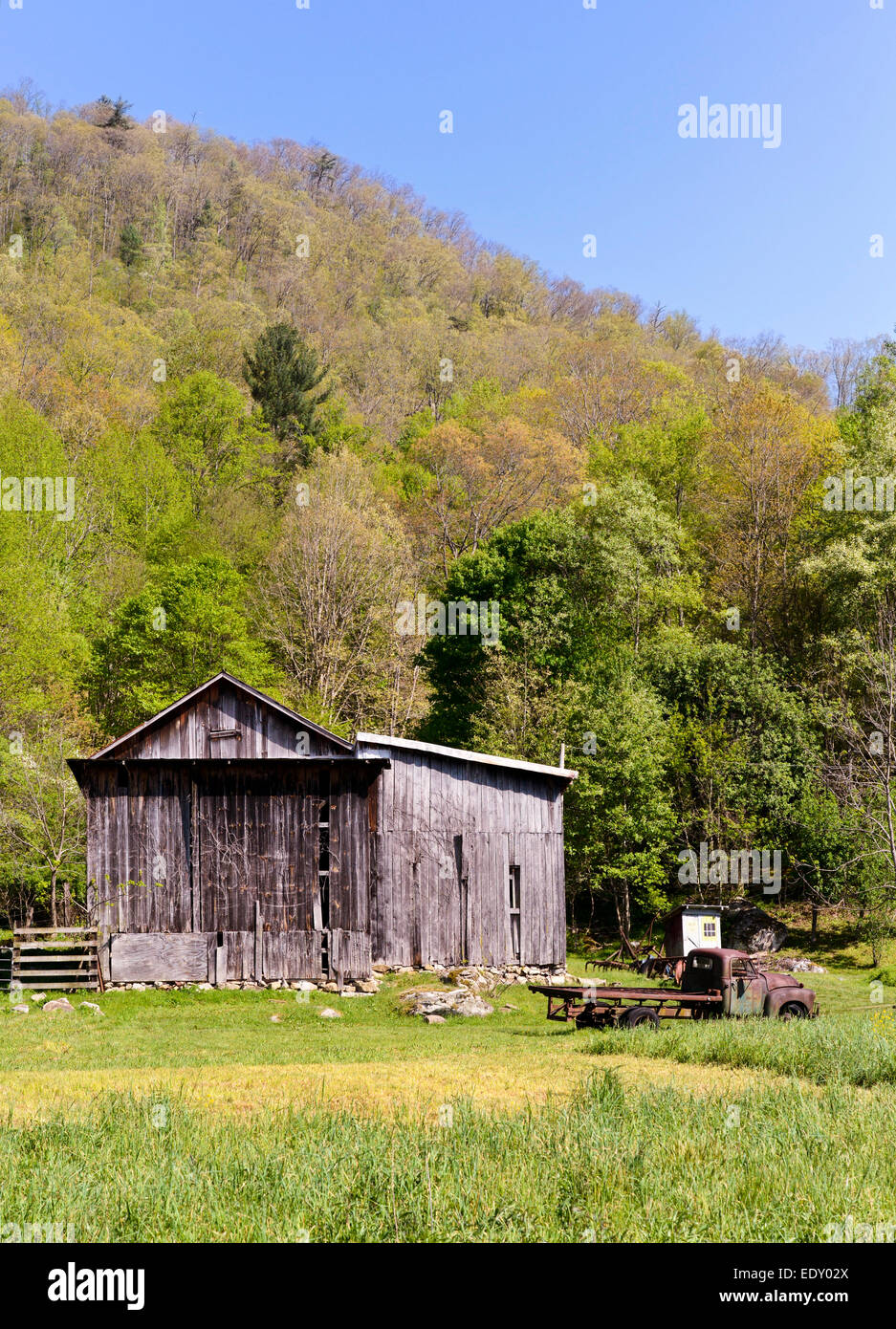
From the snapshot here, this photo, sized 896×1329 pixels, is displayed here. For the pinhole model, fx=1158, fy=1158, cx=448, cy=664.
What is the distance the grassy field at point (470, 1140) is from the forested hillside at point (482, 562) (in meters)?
16.7

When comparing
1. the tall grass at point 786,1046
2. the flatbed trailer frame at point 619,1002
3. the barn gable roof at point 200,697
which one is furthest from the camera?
the barn gable roof at point 200,697

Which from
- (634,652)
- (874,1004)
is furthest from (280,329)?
(874,1004)

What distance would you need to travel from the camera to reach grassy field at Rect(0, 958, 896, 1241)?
8.38 m

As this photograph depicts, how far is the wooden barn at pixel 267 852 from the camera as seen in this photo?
30281 mm

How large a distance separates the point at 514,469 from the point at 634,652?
19.3 m

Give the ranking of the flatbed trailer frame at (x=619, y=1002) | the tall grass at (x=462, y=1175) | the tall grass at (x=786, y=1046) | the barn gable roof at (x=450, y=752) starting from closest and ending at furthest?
the tall grass at (x=462, y=1175) → the tall grass at (x=786, y=1046) → the flatbed trailer frame at (x=619, y=1002) → the barn gable roof at (x=450, y=752)

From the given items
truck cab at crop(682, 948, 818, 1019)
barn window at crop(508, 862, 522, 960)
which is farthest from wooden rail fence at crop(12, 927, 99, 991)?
truck cab at crop(682, 948, 818, 1019)

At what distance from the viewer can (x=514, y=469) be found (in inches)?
2625

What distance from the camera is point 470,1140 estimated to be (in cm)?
1059

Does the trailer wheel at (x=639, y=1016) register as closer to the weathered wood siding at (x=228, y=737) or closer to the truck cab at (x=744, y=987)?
the truck cab at (x=744, y=987)

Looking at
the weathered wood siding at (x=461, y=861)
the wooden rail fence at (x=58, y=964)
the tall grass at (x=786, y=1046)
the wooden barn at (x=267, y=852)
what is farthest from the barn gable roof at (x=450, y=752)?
the tall grass at (x=786, y=1046)

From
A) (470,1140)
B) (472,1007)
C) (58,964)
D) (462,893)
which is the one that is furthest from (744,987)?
(58,964)

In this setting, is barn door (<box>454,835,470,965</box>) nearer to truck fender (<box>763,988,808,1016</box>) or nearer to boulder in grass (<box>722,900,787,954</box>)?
truck fender (<box>763,988,808,1016</box>)

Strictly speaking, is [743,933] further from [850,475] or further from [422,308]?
[422,308]
